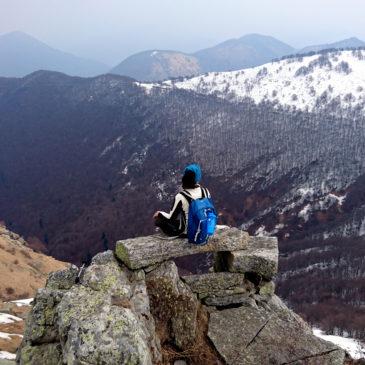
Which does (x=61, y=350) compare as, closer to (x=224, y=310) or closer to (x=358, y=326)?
(x=224, y=310)

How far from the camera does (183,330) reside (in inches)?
559

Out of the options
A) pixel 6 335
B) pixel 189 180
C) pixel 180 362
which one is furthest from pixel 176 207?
pixel 6 335

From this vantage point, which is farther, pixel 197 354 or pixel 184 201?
pixel 184 201

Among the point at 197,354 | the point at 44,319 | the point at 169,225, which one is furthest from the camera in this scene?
the point at 169,225

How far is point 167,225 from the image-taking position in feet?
51.4

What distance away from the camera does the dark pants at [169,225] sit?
51.1 feet

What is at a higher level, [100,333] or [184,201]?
[184,201]

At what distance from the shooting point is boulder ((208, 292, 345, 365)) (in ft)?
45.9

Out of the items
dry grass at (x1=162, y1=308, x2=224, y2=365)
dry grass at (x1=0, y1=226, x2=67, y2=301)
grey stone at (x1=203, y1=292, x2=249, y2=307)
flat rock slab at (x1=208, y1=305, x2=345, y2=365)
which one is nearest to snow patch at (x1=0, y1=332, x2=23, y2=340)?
grey stone at (x1=203, y1=292, x2=249, y2=307)

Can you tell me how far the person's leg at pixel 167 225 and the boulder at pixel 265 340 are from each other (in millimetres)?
3202

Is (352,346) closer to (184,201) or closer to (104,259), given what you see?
(184,201)

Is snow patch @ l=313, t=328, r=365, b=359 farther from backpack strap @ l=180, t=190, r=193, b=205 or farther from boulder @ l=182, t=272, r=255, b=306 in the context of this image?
backpack strap @ l=180, t=190, r=193, b=205

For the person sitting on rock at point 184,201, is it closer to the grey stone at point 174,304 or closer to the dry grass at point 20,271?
the grey stone at point 174,304

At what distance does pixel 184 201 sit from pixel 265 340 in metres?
5.40
